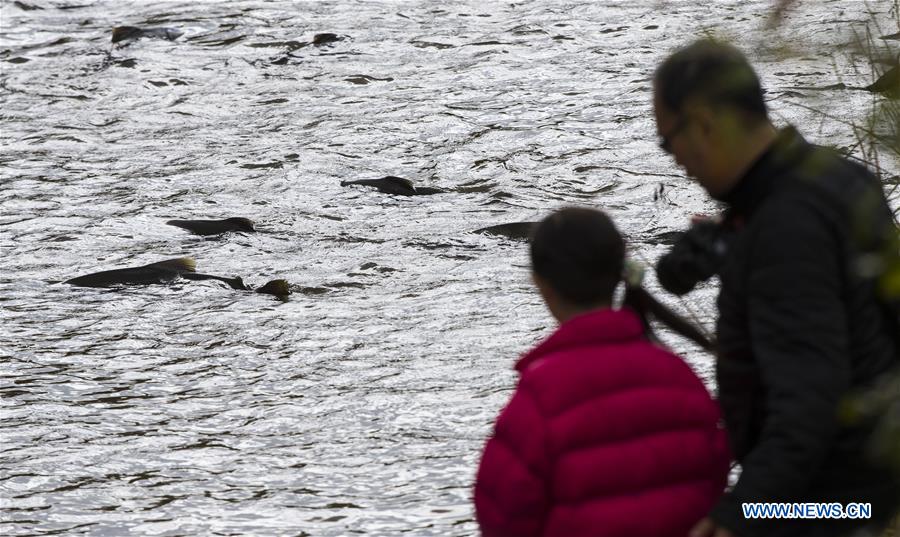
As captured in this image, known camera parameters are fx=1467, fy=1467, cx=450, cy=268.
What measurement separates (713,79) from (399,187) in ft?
26.8

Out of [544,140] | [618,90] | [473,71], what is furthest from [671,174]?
[473,71]

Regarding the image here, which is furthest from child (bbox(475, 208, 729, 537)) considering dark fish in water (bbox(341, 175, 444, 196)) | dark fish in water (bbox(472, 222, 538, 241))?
dark fish in water (bbox(341, 175, 444, 196))

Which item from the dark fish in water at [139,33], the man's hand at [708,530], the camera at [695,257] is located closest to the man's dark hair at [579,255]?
the camera at [695,257]

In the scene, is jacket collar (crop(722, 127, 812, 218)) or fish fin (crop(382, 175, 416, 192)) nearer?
jacket collar (crop(722, 127, 812, 218))

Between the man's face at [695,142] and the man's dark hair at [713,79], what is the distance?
0.08 ft

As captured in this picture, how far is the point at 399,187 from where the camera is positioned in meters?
11.0

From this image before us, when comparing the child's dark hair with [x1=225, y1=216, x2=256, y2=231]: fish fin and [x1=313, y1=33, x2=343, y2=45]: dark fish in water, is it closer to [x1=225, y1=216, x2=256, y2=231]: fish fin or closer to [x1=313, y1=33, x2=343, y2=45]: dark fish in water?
[x1=225, y1=216, x2=256, y2=231]: fish fin

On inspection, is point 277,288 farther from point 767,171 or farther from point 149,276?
point 767,171

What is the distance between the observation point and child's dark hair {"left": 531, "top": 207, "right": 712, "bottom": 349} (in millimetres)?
3072

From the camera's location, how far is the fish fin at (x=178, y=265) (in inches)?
369

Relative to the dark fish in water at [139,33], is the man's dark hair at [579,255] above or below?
above

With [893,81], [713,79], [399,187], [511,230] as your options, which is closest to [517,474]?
[713,79]

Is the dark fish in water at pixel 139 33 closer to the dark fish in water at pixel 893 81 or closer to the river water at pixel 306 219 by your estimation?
the river water at pixel 306 219

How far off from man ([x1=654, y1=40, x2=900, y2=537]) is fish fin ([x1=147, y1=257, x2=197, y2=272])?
667cm
